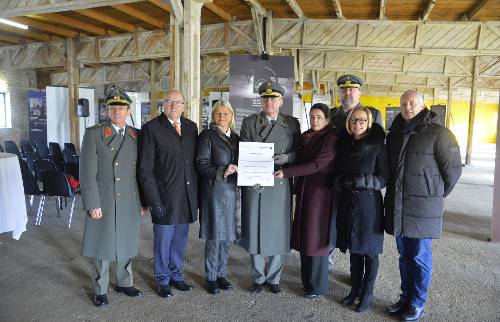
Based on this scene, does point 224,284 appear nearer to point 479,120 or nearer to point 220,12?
point 220,12

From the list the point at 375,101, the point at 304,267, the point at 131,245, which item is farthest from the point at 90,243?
the point at 375,101

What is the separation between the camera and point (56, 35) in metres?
11.6

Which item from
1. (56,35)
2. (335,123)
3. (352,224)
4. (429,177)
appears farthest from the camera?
(56,35)

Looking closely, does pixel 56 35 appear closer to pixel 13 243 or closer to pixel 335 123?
pixel 13 243

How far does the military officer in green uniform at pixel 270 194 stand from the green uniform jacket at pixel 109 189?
3.08 ft

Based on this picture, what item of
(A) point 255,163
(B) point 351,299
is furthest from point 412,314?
(A) point 255,163

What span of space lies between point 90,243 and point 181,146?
1070mm

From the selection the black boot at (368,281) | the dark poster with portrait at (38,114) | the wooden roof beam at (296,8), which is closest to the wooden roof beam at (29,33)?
the dark poster with portrait at (38,114)

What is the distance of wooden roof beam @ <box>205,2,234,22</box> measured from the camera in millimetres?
8336

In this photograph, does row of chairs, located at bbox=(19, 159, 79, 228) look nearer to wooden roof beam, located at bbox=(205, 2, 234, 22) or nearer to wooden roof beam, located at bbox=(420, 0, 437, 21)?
wooden roof beam, located at bbox=(205, 2, 234, 22)

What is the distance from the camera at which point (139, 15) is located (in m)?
8.95

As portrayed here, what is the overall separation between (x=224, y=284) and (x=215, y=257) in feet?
1.02

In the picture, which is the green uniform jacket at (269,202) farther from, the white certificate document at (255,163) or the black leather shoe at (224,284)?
the black leather shoe at (224,284)

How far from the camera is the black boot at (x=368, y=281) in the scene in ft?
10.5
